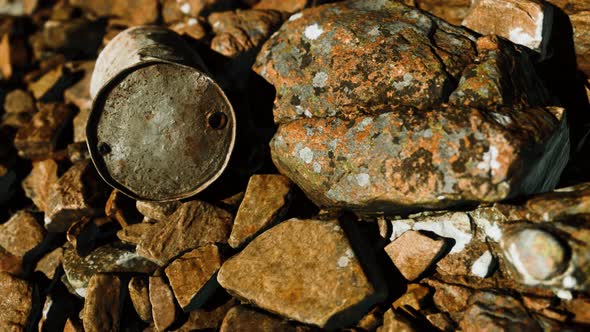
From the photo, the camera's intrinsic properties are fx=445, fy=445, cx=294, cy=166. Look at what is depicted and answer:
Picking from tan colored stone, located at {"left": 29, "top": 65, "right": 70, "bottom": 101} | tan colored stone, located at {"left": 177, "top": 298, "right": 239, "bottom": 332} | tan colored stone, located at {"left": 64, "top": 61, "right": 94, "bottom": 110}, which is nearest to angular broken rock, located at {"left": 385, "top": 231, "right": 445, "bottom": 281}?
tan colored stone, located at {"left": 177, "top": 298, "right": 239, "bottom": 332}

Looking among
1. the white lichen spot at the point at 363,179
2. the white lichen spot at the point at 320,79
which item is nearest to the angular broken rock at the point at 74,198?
the white lichen spot at the point at 320,79

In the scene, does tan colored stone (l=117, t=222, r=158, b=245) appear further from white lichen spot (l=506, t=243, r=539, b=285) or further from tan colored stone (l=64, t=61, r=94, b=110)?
white lichen spot (l=506, t=243, r=539, b=285)

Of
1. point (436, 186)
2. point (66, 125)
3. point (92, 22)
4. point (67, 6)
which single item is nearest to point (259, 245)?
point (436, 186)

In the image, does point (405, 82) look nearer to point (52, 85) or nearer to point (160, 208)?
point (160, 208)

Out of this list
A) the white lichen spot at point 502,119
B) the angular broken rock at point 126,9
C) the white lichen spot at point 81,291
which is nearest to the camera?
the white lichen spot at point 502,119

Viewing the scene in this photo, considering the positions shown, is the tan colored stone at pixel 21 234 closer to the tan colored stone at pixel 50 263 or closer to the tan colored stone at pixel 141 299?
the tan colored stone at pixel 50 263

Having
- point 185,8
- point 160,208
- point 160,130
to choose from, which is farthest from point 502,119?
point 185,8

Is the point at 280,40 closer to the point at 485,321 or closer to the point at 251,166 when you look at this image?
the point at 251,166
